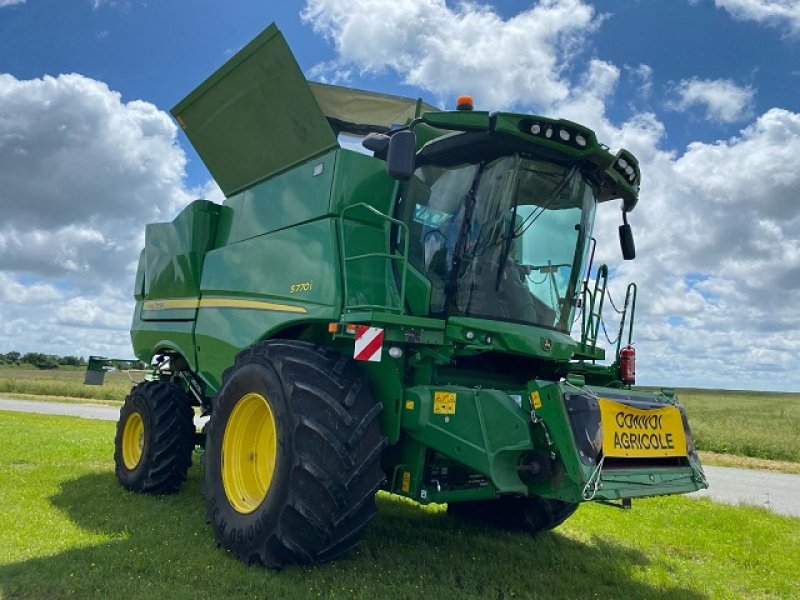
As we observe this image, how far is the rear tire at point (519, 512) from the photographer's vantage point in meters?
5.70

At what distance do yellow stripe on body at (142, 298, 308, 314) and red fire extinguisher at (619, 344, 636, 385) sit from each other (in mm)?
2828

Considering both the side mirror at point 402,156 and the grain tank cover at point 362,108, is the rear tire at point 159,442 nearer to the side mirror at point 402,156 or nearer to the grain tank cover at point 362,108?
the grain tank cover at point 362,108

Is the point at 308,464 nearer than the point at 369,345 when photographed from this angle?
Yes

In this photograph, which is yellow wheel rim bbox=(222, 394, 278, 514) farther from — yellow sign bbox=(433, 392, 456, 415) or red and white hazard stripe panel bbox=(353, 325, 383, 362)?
yellow sign bbox=(433, 392, 456, 415)

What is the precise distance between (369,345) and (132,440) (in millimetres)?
4391

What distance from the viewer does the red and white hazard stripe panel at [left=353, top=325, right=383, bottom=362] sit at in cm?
426

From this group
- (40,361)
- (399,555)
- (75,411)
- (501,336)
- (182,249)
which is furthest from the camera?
(40,361)

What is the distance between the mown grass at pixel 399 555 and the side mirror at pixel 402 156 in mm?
2605

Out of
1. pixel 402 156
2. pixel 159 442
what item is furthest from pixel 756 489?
pixel 402 156

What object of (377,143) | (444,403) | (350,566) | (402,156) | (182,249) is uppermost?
(377,143)

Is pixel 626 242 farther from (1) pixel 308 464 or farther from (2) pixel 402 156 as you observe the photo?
(1) pixel 308 464

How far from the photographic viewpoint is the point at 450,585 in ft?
14.0

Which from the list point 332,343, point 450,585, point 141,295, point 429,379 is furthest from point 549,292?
point 141,295

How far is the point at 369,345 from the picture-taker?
168 inches
